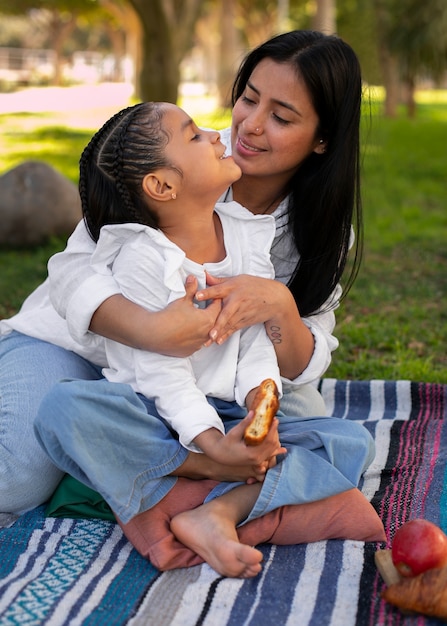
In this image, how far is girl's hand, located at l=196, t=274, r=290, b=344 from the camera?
2.67 meters

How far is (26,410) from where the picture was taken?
3.00 m

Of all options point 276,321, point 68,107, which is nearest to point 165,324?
point 276,321

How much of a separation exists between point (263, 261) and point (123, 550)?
1026mm

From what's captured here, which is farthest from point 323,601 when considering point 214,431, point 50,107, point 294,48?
point 50,107

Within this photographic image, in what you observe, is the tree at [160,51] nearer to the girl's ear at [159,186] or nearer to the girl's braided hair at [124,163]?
the girl's braided hair at [124,163]

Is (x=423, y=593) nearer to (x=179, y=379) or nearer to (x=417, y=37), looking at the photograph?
(x=179, y=379)

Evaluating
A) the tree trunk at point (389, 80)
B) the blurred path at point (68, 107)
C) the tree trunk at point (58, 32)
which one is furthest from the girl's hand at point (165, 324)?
the tree trunk at point (58, 32)

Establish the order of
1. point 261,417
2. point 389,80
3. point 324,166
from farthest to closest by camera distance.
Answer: point 389,80 → point 324,166 → point 261,417

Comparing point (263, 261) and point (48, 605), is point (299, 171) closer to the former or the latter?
point (263, 261)

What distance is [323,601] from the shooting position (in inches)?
93.7

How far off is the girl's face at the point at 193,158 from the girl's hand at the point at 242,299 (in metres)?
0.29

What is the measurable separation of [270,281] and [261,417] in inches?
21.2

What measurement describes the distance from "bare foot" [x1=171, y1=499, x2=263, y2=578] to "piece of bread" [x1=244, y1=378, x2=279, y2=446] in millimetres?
262

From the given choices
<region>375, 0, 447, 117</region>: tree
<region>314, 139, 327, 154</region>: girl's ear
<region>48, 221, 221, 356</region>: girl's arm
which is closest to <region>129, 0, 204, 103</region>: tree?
<region>314, 139, 327, 154</region>: girl's ear
